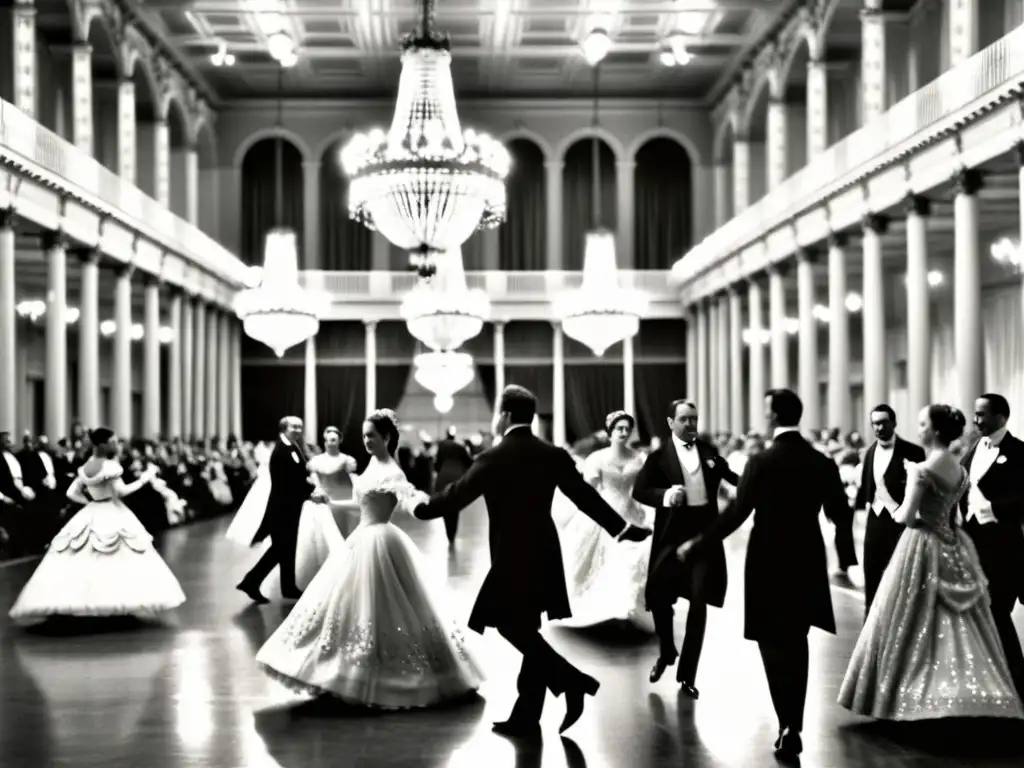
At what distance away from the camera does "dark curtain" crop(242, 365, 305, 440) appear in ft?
116

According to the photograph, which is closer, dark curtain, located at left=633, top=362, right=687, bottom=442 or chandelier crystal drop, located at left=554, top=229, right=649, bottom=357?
chandelier crystal drop, located at left=554, top=229, right=649, bottom=357

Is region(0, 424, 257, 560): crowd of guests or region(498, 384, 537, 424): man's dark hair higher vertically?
region(498, 384, 537, 424): man's dark hair

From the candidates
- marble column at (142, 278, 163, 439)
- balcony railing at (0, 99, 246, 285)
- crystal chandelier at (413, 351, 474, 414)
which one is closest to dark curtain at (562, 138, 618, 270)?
balcony railing at (0, 99, 246, 285)

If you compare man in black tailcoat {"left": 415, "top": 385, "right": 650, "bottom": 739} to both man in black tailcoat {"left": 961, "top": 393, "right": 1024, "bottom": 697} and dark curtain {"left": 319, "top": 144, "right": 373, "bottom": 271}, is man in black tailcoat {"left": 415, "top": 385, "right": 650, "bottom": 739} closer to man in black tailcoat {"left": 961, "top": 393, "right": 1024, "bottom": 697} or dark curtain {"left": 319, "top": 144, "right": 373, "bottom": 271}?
man in black tailcoat {"left": 961, "top": 393, "right": 1024, "bottom": 697}

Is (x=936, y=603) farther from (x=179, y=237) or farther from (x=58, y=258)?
(x=179, y=237)

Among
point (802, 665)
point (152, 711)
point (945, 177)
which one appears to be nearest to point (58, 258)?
point (945, 177)

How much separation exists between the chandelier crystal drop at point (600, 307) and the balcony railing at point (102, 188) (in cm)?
814

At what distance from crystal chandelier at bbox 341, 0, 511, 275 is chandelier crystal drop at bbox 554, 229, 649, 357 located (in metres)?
5.58

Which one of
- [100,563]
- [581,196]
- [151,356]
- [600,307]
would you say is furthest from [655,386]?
[100,563]

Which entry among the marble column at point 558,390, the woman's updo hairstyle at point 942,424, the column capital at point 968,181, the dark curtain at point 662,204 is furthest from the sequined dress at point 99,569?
the dark curtain at point 662,204

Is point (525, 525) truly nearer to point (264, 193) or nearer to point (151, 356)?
point (151, 356)

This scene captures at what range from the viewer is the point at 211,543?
1705 centimetres

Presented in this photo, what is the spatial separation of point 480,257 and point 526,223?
60.8 inches

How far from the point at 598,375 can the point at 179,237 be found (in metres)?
11.8
